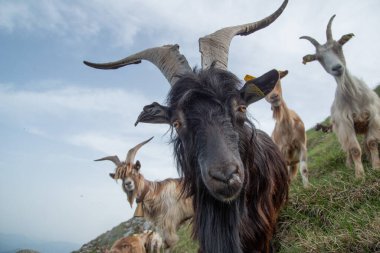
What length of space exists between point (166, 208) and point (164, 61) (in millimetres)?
5750

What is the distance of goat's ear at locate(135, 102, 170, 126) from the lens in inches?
133

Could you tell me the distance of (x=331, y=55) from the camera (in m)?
6.67

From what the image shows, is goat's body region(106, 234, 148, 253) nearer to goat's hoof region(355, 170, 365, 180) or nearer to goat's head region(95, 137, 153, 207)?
goat's head region(95, 137, 153, 207)

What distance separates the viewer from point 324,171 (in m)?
7.73

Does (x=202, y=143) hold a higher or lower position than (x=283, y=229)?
higher

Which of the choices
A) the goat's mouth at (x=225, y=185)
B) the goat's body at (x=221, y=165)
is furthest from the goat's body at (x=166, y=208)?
the goat's mouth at (x=225, y=185)

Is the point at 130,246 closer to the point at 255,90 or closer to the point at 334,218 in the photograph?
the point at 334,218

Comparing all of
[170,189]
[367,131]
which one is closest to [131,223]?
[170,189]

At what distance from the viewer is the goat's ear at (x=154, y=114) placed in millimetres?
3375

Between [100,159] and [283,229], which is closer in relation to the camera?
[283,229]

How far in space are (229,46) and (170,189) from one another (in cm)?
598

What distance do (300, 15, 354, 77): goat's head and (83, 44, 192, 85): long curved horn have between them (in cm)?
360

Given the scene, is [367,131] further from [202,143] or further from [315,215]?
[202,143]

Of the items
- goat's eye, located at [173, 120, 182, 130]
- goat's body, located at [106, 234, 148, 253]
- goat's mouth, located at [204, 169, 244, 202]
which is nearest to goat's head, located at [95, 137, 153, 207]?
goat's body, located at [106, 234, 148, 253]
